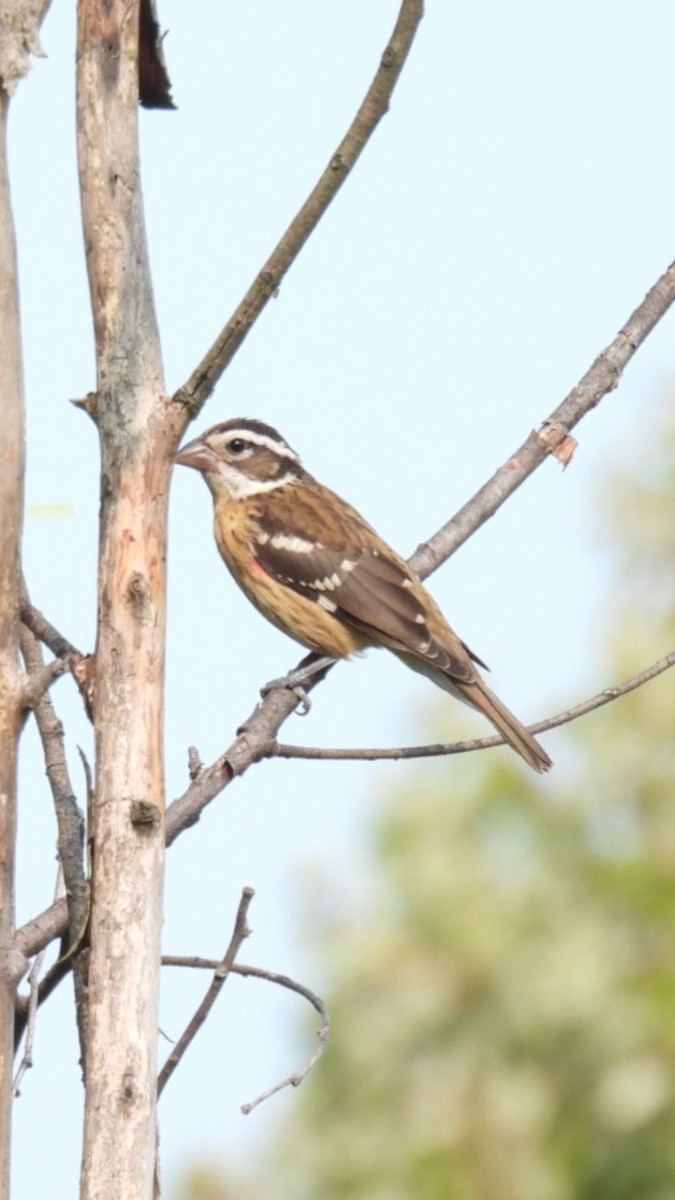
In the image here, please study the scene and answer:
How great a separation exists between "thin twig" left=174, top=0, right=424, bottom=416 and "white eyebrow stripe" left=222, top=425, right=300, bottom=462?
12.7 feet

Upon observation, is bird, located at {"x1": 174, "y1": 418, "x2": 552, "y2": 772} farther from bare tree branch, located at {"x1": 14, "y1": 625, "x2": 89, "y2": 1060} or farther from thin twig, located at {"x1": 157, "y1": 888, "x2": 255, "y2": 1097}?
bare tree branch, located at {"x1": 14, "y1": 625, "x2": 89, "y2": 1060}

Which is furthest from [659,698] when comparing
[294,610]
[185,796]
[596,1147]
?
[185,796]

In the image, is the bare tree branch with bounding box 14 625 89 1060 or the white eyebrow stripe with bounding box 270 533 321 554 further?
the white eyebrow stripe with bounding box 270 533 321 554

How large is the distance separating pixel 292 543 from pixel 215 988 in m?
3.76

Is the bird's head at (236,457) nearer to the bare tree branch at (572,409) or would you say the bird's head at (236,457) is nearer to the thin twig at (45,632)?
the bare tree branch at (572,409)

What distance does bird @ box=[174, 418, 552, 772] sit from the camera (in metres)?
6.55

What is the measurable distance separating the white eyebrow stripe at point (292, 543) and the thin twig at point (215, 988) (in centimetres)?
361

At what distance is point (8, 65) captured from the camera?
3.31 metres

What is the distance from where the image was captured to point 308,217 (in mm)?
3326

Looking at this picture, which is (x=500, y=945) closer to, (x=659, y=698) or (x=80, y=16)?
(x=659, y=698)

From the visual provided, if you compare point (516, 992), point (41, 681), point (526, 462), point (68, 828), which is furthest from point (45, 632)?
point (516, 992)

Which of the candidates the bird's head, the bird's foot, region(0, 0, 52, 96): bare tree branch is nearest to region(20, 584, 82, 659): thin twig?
region(0, 0, 52, 96): bare tree branch

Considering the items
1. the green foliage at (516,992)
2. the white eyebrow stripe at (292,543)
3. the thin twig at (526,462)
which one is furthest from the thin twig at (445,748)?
the green foliage at (516,992)

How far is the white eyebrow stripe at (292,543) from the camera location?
6.95 m
